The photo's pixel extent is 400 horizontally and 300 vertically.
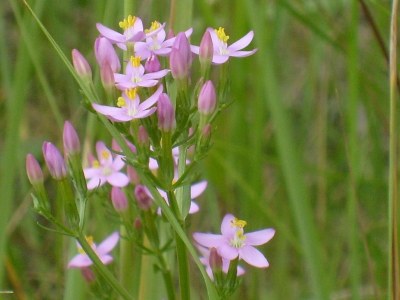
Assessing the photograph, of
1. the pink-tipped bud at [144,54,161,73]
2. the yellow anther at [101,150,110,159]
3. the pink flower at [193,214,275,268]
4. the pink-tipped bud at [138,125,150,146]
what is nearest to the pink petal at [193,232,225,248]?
the pink flower at [193,214,275,268]

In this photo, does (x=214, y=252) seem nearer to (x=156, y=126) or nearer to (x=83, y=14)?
(x=156, y=126)

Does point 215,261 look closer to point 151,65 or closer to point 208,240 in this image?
point 208,240

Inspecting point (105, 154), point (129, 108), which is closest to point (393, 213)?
point (129, 108)

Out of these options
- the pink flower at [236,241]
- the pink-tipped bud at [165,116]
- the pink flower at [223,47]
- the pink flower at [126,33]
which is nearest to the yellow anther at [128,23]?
the pink flower at [126,33]

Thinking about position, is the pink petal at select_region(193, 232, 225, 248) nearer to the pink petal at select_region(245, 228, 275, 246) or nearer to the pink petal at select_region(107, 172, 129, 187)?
the pink petal at select_region(245, 228, 275, 246)

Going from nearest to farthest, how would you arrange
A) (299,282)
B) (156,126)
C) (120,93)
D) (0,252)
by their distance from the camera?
(156,126)
(120,93)
(0,252)
(299,282)

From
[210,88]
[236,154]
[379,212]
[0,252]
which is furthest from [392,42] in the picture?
[379,212]

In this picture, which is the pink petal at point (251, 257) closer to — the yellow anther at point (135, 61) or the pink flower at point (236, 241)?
the pink flower at point (236, 241)
